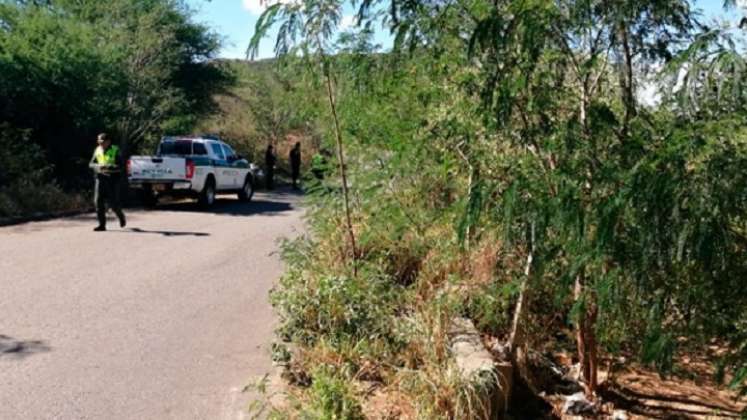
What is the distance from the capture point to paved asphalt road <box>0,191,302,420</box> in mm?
5031

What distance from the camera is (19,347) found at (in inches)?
240

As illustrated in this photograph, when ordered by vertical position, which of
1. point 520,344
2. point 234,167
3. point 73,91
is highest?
point 73,91

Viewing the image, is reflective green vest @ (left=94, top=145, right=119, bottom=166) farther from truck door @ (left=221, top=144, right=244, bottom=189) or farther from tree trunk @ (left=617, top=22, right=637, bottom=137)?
tree trunk @ (left=617, top=22, right=637, bottom=137)

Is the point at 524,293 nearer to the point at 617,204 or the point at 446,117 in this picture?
the point at 446,117

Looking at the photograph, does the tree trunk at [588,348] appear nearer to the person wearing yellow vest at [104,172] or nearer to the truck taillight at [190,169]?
the person wearing yellow vest at [104,172]

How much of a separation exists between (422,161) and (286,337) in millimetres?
2201

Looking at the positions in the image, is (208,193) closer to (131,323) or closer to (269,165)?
(269,165)

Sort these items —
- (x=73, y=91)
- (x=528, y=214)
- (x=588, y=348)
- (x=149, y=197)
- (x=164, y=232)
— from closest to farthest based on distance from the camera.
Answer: (x=528, y=214), (x=588, y=348), (x=164, y=232), (x=73, y=91), (x=149, y=197)

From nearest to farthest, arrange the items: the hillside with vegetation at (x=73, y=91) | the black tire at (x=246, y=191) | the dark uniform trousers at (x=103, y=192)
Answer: the dark uniform trousers at (x=103, y=192)
the hillside with vegetation at (x=73, y=91)
the black tire at (x=246, y=191)

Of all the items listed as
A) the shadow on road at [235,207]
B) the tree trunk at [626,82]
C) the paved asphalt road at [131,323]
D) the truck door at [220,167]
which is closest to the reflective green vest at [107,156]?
the paved asphalt road at [131,323]

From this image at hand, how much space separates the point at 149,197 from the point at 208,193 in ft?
4.95

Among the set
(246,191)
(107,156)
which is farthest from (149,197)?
(107,156)

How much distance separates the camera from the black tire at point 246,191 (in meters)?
21.8

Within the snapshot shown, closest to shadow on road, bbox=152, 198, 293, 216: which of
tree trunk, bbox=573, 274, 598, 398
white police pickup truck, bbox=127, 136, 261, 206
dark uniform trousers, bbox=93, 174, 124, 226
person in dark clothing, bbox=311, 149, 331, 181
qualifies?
white police pickup truck, bbox=127, 136, 261, 206
